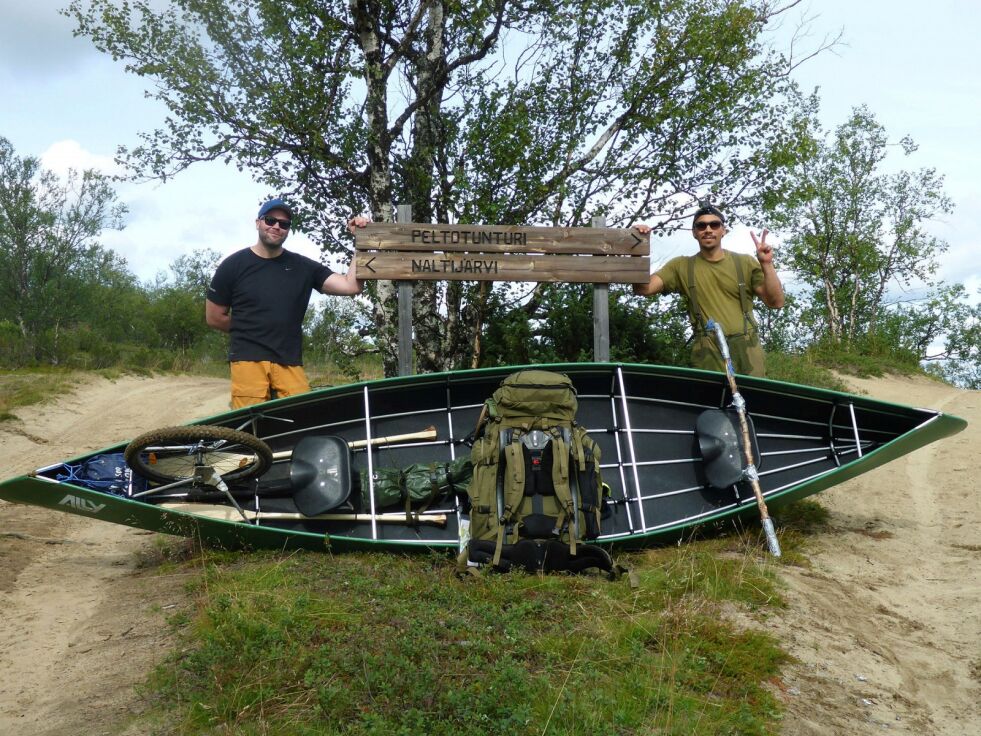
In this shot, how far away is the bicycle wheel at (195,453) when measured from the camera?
534cm

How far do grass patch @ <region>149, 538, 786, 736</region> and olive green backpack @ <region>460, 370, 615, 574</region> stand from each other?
0.23 meters

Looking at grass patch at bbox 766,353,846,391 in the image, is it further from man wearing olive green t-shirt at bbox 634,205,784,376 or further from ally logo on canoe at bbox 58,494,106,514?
ally logo on canoe at bbox 58,494,106,514

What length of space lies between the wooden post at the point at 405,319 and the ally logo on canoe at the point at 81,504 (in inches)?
104

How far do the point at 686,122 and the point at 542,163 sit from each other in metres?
1.72

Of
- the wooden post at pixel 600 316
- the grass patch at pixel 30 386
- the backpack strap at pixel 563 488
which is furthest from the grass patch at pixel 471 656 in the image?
the grass patch at pixel 30 386

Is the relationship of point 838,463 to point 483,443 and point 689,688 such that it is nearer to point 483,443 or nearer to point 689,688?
point 483,443

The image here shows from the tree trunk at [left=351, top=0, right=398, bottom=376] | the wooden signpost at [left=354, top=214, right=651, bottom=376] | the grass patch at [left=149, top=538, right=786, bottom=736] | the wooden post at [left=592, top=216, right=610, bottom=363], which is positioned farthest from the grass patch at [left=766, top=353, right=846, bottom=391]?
the grass patch at [left=149, top=538, right=786, bottom=736]

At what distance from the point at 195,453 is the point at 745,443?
3715mm

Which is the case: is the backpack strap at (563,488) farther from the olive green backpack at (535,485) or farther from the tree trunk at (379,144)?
the tree trunk at (379,144)

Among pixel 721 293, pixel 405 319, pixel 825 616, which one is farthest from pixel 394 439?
pixel 825 616

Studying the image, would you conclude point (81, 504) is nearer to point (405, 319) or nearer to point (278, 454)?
point (278, 454)

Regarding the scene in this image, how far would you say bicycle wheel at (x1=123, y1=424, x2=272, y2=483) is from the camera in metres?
5.34

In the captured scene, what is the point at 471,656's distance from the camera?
3.86 m

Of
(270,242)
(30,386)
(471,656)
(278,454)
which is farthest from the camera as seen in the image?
(30,386)
